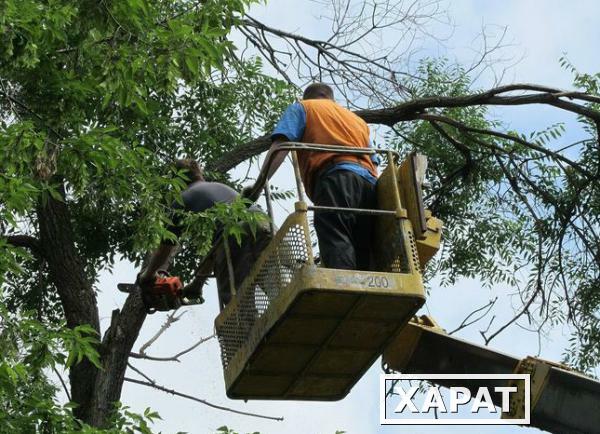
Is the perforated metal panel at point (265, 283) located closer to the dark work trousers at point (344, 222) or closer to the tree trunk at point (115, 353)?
the dark work trousers at point (344, 222)

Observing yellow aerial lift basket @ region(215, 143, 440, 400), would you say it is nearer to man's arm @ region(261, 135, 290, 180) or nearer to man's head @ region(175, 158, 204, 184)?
man's arm @ region(261, 135, 290, 180)

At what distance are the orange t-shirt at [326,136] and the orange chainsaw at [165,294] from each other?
1904 millimetres

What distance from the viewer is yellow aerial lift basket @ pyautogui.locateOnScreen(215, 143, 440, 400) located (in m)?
7.60

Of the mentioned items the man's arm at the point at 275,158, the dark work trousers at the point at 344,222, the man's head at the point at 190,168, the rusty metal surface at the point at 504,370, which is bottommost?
the rusty metal surface at the point at 504,370

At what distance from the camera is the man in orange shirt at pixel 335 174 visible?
8023 mm

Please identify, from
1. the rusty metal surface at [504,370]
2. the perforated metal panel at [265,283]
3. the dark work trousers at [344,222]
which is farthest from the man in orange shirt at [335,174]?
the rusty metal surface at [504,370]

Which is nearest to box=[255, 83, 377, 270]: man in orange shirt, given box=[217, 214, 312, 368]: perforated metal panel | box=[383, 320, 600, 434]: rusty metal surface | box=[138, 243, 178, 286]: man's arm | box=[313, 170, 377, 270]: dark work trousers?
box=[313, 170, 377, 270]: dark work trousers

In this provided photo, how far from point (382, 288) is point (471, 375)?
1.12 meters

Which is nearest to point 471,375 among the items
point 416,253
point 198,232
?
point 416,253

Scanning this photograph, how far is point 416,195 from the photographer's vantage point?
8.07 meters

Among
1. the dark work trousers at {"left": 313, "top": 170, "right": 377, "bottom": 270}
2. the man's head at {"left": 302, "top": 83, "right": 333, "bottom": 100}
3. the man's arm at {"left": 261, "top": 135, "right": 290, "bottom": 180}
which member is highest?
the man's head at {"left": 302, "top": 83, "right": 333, "bottom": 100}

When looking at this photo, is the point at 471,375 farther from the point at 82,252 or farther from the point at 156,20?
the point at 82,252

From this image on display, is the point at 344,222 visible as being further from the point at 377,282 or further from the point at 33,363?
the point at 33,363

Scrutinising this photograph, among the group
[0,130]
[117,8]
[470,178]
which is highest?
[470,178]
